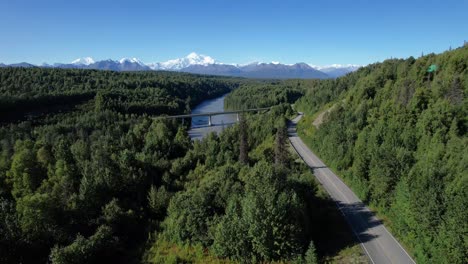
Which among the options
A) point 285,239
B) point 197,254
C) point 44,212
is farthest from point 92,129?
point 285,239

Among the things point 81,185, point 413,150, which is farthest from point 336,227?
point 81,185

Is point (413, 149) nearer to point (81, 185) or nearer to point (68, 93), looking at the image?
point (81, 185)

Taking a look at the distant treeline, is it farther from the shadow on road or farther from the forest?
the shadow on road

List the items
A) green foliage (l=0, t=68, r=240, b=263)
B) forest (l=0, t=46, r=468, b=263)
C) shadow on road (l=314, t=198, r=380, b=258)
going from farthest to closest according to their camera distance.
→ green foliage (l=0, t=68, r=240, b=263) → shadow on road (l=314, t=198, r=380, b=258) → forest (l=0, t=46, r=468, b=263)

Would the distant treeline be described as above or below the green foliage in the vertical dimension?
above

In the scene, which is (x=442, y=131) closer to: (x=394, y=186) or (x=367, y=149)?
(x=367, y=149)

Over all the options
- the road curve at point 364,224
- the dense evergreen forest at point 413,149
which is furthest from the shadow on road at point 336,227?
the dense evergreen forest at point 413,149

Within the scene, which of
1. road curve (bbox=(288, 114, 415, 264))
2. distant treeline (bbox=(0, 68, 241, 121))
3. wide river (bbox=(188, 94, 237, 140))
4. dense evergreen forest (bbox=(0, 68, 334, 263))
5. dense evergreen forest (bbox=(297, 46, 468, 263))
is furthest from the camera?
wide river (bbox=(188, 94, 237, 140))

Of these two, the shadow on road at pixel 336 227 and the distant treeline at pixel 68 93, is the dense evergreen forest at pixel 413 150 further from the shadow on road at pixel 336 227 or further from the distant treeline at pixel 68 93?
the distant treeline at pixel 68 93

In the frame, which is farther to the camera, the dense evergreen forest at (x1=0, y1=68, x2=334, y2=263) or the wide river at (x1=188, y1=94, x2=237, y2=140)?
the wide river at (x1=188, y1=94, x2=237, y2=140)

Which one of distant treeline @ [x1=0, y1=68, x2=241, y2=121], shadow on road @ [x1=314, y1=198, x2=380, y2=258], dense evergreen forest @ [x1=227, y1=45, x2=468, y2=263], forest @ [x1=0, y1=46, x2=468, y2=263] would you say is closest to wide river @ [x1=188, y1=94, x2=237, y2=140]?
distant treeline @ [x1=0, y1=68, x2=241, y2=121]
